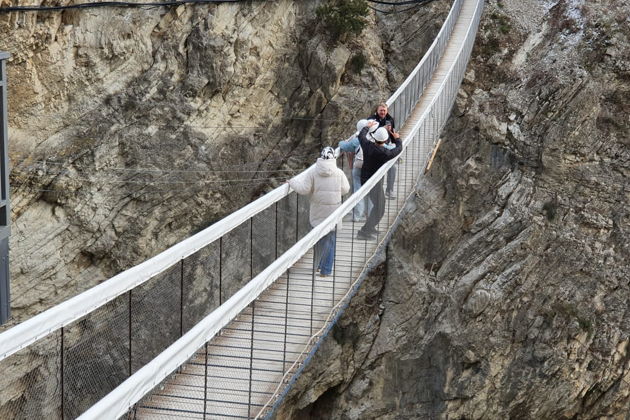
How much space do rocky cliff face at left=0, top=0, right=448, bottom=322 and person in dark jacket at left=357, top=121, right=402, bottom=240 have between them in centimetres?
662

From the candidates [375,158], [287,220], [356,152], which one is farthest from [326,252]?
[356,152]

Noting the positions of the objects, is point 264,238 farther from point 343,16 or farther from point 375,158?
point 343,16

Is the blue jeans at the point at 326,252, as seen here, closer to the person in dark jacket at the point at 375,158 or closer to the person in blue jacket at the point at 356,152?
the person in dark jacket at the point at 375,158

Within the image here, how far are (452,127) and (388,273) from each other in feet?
9.63

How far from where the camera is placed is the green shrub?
19.5m

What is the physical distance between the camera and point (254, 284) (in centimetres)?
835

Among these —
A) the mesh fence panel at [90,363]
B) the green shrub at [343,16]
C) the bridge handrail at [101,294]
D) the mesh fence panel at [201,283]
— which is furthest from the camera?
the green shrub at [343,16]

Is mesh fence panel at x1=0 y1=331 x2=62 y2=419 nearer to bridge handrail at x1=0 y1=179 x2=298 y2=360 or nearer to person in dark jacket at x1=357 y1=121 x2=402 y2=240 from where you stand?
bridge handrail at x1=0 y1=179 x2=298 y2=360

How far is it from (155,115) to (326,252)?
8619 mm

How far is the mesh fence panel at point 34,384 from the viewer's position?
349 inches

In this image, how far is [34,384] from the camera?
981 cm

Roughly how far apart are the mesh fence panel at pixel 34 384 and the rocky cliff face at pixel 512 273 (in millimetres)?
6567

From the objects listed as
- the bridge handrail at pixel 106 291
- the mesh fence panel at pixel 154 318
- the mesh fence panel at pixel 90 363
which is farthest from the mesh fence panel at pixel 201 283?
the mesh fence panel at pixel 90 363

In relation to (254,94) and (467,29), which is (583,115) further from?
(254,94)
